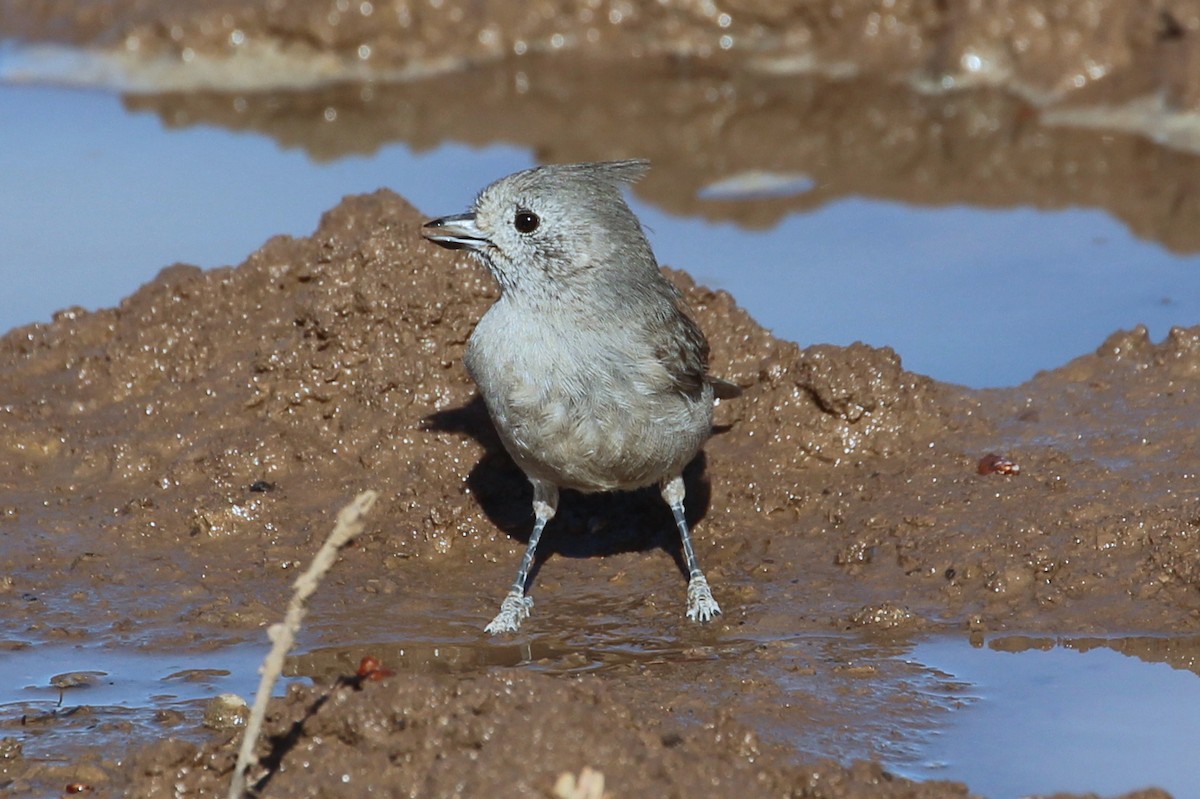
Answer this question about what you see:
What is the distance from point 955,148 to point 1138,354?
386 centimetres

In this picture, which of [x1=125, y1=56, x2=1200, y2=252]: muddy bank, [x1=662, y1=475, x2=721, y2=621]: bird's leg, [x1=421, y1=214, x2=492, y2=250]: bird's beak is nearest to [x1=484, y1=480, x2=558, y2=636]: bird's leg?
[x1=662, y1=475, x2=721, y2=621]: bird's leg

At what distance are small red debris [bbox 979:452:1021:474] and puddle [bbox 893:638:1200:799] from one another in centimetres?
119

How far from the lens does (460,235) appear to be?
622cm

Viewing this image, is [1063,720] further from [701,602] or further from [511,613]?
[511,613]

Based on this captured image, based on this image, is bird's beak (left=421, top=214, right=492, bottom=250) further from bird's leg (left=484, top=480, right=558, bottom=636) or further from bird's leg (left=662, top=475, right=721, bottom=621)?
bird's leg (left=662, top=475, right=721, bottom=621)

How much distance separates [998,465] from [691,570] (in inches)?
58.6

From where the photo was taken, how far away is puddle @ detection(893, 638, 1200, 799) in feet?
15.7

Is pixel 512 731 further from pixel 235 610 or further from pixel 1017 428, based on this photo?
pixel 1017 428

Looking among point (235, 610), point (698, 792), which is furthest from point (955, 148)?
point (698, 792)

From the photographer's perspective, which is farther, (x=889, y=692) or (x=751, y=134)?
(x=751, y=134)

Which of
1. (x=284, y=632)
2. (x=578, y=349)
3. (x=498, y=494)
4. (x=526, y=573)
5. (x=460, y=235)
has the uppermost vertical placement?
(x=460, y=235)

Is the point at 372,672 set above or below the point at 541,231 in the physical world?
below

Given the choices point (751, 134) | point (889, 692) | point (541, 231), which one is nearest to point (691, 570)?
point (889, 692)

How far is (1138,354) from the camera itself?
765 centimetres
